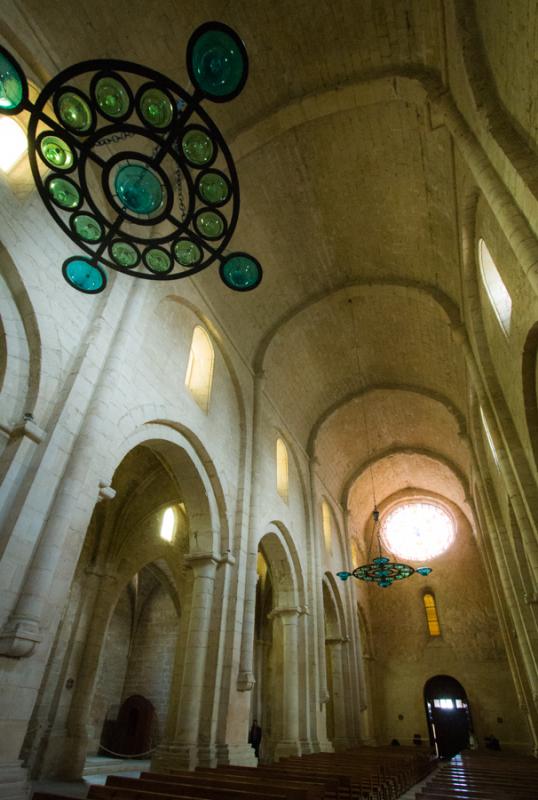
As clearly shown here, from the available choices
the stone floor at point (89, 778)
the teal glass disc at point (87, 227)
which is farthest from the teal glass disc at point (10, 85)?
the stone floor at point (89, 778)

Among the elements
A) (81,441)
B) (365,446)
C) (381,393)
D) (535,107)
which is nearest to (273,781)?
(81,441)

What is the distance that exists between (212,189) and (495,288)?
232 inches

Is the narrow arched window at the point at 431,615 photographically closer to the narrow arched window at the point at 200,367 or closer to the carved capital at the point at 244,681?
the carved capital at the point at 244,681

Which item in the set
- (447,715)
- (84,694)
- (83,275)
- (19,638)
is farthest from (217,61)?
(447,715)

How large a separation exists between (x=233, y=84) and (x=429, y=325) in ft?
37.5

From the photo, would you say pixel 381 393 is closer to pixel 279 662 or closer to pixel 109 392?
pixel 279 662

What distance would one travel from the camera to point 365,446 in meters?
21.4

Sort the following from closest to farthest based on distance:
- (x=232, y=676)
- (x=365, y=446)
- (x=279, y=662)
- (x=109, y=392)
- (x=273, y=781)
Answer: (x=273, y=781) → (x=109, y=392) → (x=232, y=676) → (x=279, y=662) → (x=365, y=446)

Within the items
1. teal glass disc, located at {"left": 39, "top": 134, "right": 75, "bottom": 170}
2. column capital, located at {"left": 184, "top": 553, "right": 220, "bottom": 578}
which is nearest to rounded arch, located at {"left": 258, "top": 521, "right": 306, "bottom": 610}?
column capital, located at {"left": 184, "top": 553, "right": 220, "bottom": 578}

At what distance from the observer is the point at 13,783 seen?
15.3 feet

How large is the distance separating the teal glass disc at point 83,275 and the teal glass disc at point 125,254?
259mm

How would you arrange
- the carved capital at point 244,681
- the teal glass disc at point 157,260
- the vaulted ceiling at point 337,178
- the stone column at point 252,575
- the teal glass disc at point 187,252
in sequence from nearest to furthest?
the teal glass disc at point 187,252 < the teal glass disc at point 157,260 < the vaulted ceiling at point 337,178 < the carved capital at point 244,681 < the stone column at point 252,575

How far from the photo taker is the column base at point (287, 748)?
11938mm

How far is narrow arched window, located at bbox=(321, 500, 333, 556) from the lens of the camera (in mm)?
18448
